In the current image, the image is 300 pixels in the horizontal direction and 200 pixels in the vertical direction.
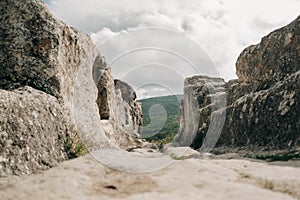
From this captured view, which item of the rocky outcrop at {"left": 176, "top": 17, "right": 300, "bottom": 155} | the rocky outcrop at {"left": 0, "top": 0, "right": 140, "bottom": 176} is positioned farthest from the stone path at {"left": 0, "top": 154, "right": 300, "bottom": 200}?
the rocky outcrop at {"left": 176, "top": 17, "right": 300, "bottom": 155}

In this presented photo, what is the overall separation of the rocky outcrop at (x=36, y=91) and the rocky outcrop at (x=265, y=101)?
8389 mm

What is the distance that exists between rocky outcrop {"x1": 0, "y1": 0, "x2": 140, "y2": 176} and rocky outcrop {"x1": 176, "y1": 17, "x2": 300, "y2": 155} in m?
8.39

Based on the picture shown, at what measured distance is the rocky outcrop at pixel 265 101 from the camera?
1360 centimetres

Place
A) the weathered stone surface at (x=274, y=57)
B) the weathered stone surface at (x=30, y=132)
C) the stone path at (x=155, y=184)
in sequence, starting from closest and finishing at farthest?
the stone path at (x=155, y=184), the weathered stone surface at (x=30, y=132), the weathered stone surface at (x=274, y=57)

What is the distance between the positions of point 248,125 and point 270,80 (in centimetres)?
294

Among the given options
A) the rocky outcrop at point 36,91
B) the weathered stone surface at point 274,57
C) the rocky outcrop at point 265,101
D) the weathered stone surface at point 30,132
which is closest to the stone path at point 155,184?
the weathered stone surface at point 30,132

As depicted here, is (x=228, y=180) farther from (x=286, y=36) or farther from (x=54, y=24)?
(x=286, y=36)

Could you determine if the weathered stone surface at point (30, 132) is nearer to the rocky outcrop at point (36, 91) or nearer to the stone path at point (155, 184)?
the rocky outcrop at point (36, 91)

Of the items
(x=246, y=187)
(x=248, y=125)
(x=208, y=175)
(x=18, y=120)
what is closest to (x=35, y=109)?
(x=18, y=120)

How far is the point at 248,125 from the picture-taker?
17.0 metres

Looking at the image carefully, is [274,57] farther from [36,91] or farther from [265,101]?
[36,91]

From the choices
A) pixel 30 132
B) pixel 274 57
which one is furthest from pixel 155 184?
pixel 274 57

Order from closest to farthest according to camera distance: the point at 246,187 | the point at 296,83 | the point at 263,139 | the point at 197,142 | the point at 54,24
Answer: the point at 246,187
the point at 54,24
the point at 296,83
the point at 263,139
the point at 197,142

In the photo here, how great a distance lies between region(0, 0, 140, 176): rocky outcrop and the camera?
7.64m
